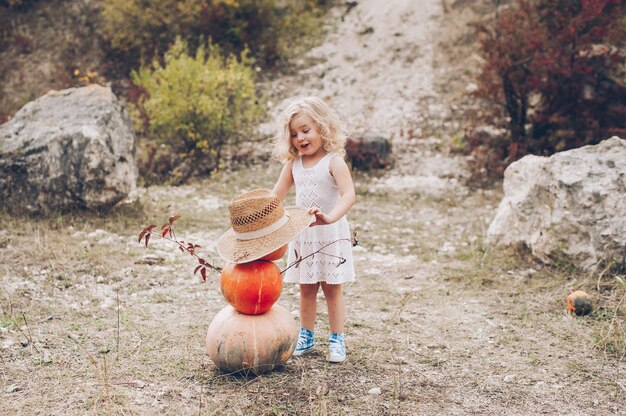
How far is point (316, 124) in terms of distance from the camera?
3814 millimetres

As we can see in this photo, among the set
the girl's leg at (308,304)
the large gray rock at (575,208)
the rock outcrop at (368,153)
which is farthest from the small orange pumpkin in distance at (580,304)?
the rock outcrop at (368,153)

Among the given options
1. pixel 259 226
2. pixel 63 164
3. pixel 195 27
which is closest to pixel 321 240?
pixel 259 226

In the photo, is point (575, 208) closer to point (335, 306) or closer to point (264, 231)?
point (335, 306)

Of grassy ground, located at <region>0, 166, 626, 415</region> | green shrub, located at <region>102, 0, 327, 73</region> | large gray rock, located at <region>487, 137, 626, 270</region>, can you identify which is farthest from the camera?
green shrub, located at <region>102, 0, 327, 73</region>

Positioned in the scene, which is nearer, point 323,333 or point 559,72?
point 323,333

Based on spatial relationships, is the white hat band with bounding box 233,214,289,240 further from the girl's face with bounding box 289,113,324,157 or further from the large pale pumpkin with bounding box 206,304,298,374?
A: the girl's face with bounding box 289,113,324,157

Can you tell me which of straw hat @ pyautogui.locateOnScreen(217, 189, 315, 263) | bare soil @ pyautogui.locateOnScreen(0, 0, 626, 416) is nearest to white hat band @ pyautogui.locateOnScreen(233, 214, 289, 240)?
straw hat @ pyautogui.locateOnScreen(217, 189, 315, 263)

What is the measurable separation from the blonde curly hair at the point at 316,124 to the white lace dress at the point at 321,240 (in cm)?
9

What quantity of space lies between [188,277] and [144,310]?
0.94 meters

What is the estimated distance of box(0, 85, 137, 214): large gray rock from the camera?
6.86 metres

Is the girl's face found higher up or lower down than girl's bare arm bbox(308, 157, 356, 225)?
higher up

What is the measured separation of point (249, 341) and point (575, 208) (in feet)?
11.7

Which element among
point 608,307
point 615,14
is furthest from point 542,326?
point 615,14

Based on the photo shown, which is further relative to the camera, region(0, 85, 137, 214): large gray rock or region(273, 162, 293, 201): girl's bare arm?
region(0, 85, 137, 214): large gray rock
